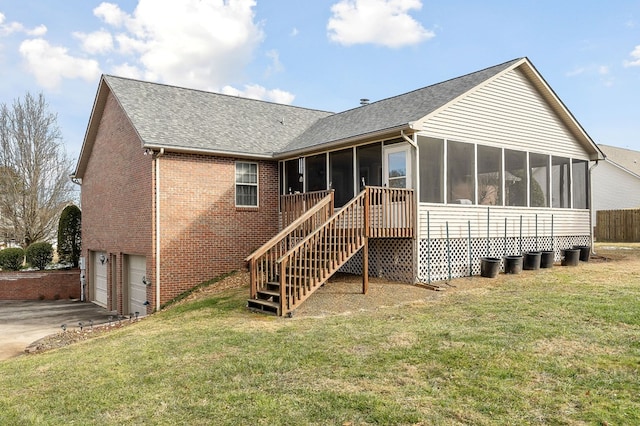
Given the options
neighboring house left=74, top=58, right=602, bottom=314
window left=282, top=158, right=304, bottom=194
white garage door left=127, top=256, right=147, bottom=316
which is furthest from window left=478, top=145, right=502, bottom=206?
white garage door left=127, top=256, right=147, bottom=316

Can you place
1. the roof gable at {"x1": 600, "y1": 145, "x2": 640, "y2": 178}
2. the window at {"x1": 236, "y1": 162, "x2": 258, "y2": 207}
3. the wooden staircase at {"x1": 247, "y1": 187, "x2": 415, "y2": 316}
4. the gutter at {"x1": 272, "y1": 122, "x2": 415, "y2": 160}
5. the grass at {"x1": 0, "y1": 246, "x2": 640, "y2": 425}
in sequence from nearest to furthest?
the grass at {"x1": 0, "y1": 246, "x2": 640, "y2": 425}, the wooden staircase at {"x1": 247, "y1": 187, "x2": 415, "y2": 316}, the gutter at {"x1": 272, "y1": 122, "x2": 415, "y2": 160}, the window at {"x1": 236, "y1": 162, "x2": 258, "y2": 207}, the roof gable at {"x1": 600, "y1": 145, "x2": 640, "y2": 178}

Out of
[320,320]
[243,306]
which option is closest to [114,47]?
[243,306]

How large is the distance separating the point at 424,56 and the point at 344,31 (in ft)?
16.6

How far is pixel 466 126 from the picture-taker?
42.5 ft

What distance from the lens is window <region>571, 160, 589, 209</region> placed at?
16.2 metres

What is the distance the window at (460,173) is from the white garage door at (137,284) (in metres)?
9.33

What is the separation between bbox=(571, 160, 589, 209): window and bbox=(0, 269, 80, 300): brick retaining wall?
20.3m

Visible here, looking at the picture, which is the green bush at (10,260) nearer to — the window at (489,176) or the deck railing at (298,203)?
the deck railing at (298,203)

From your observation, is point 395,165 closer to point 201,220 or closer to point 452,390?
point 201,220

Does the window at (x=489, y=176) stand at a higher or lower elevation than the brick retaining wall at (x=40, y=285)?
higher

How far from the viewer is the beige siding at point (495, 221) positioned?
40.1 feet

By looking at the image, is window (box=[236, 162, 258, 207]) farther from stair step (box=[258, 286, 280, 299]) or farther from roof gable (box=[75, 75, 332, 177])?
stair step (box=[258, 286, 280, 299])

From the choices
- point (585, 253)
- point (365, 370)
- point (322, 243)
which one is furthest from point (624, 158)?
point (365, 370)

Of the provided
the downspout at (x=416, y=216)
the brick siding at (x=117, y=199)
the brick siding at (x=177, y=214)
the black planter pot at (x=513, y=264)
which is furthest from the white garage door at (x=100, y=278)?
the black planter pot at (x=513, y=264)
